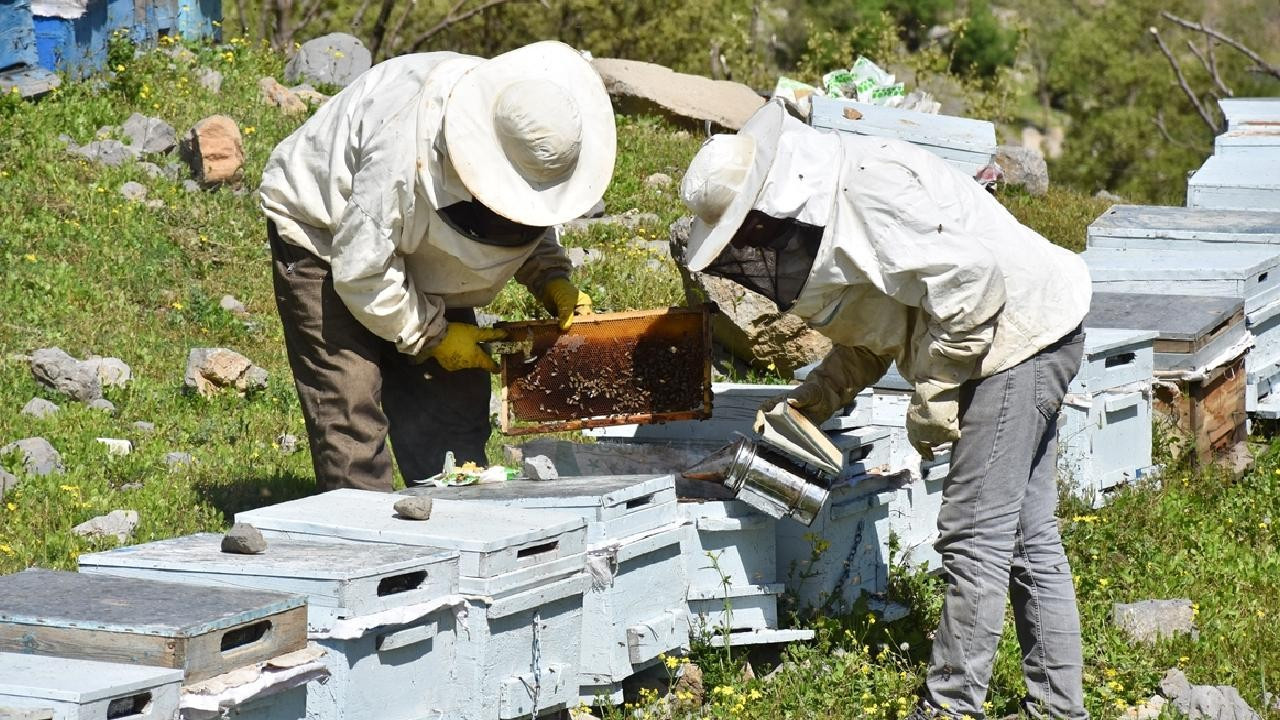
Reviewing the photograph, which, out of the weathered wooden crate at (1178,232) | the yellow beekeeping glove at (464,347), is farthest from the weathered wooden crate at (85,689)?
the weathered wooden crate at (1178,232)

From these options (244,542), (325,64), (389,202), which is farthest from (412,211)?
(325,64)

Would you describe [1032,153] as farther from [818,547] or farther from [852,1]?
[852,1]

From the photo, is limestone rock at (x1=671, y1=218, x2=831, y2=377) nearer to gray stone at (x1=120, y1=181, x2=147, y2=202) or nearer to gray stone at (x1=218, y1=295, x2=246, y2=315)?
gray stone at (x1=218, y1=295, x2=246, y2=315)

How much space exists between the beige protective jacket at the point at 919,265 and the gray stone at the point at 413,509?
124cm

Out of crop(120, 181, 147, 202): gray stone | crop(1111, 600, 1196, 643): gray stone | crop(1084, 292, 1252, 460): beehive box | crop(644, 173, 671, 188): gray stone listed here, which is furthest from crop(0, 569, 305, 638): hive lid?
crop(644, 173, 671, 188): gray stone

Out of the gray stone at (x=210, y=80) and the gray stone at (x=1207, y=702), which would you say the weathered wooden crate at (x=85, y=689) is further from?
the gray stone at (x=210, y=80)

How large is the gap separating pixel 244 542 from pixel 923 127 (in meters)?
6.45

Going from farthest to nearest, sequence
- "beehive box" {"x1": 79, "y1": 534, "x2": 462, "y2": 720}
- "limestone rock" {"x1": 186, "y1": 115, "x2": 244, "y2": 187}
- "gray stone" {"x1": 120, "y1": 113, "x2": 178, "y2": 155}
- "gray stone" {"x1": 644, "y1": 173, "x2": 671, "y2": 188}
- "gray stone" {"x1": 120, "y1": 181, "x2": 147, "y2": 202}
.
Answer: "gray stone" {"x1": 644, "y1": 173, "x2": 671, "y2": 188} → "gray stone" {"x1": 120, "y1": 113, "x2": 178, "y2": 155} → "limestone rock" {"x1": 186, "y1": 115, "x2": 244, "y2": 187} → "gray stone" {"x1": 120, "y1": 181, "x2": 147, "y2": 202} → "beehive box" {"x1": 79, "y1": 534, "x2": 462, "y2": 720}

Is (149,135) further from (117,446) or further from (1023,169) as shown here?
(1023,169)

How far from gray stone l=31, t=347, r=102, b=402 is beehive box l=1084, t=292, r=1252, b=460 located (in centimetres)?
468

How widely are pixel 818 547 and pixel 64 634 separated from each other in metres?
2.47

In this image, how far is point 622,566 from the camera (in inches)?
164

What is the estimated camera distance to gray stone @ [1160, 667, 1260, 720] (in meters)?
4.57

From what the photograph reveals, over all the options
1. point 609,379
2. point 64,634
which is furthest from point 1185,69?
point 64,634
